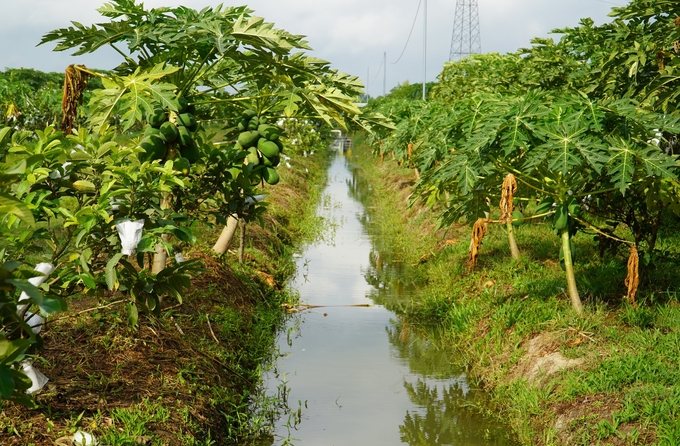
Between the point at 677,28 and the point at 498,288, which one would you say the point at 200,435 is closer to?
the point at 498,288

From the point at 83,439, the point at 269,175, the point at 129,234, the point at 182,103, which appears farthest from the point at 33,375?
the point at 269,175

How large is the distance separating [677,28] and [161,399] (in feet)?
16.0

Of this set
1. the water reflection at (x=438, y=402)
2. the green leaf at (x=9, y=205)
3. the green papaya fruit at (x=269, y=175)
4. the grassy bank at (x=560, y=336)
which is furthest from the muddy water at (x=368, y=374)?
the green leaf at (x=9, y=205)

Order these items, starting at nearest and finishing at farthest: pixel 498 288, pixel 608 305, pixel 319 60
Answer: pixel 319 60 < pixel 608 305 < pixel 498 288

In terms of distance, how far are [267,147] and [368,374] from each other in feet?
8.31

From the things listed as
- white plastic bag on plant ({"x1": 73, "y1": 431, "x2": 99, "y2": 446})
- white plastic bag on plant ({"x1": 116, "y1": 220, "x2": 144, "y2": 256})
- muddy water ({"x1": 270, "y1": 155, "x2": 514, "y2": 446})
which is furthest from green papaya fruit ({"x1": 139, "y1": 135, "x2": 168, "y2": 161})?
muddy water ({"x1": 270, "y1": 155, "x2": 514, "y2": 446})

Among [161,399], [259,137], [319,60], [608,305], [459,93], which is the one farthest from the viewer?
[459,93]

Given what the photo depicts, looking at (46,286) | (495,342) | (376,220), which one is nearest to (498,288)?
(495,342)

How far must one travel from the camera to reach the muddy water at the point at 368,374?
5555 millimetres

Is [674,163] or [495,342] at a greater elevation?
[674,163]

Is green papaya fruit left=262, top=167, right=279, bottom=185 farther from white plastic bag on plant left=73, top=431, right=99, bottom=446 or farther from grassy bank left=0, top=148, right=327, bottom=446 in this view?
white plastic bag on plant left=73, top=431, right=99, bottom=446

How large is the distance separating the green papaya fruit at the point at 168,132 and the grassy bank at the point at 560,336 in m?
3.28

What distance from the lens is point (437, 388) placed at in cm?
644

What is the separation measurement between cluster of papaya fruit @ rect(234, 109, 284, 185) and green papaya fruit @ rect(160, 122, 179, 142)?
792 mm
